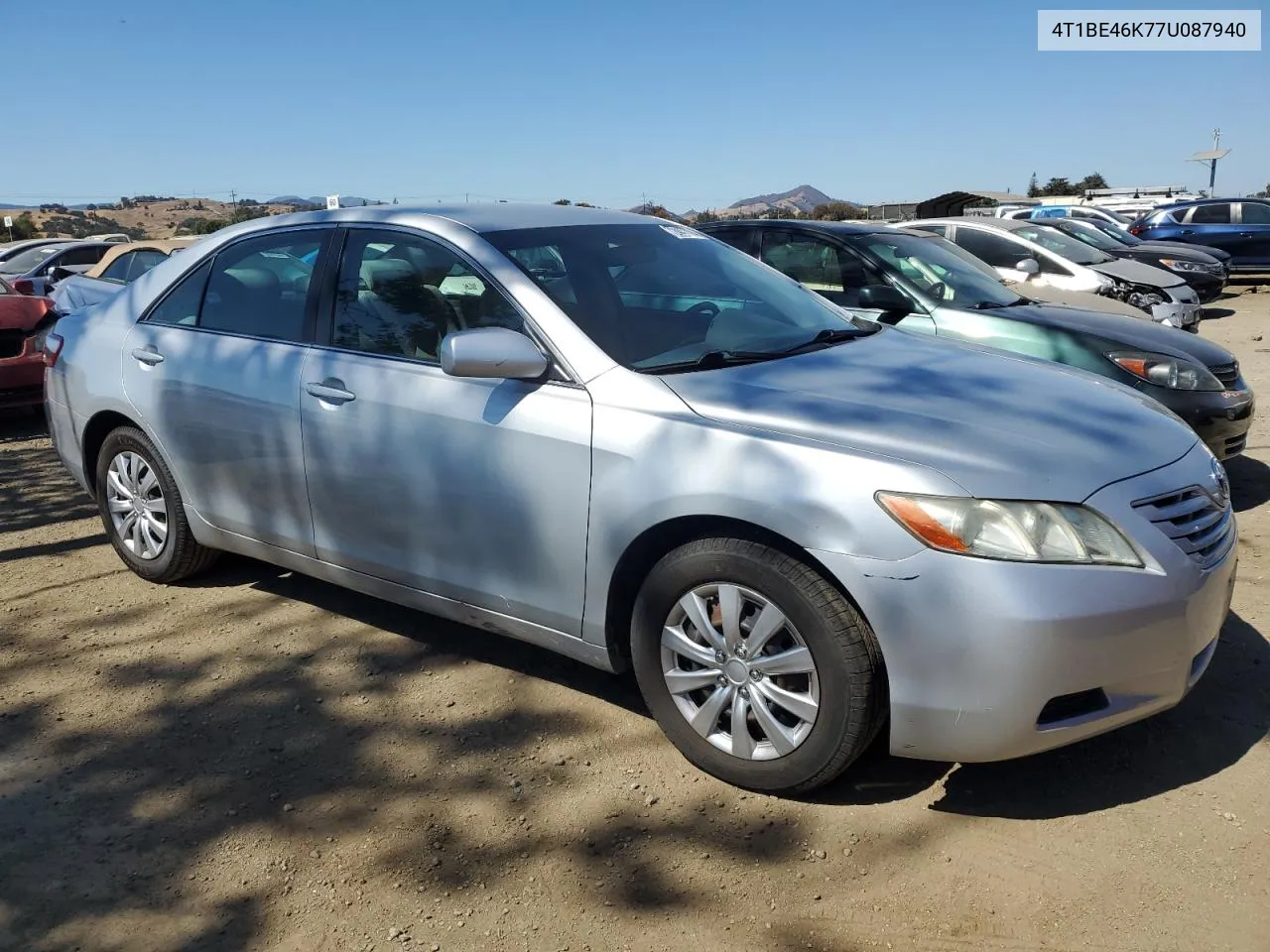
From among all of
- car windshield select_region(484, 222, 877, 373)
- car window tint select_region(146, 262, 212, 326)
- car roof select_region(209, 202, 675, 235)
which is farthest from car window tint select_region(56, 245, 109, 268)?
car windshield select_region(484, 222, 877, 373)

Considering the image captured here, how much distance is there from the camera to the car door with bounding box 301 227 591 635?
11.1 ft

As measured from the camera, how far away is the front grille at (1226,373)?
608 cm

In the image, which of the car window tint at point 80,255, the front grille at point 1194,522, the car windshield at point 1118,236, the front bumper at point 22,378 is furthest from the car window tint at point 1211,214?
the front grille at point 1194,522

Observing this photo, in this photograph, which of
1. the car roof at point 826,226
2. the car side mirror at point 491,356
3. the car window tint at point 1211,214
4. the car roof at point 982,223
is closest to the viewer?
the car side mirror at point 491,356

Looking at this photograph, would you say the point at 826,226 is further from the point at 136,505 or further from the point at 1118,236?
the point at 1118,236

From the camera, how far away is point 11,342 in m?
8.62

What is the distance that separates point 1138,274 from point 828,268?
655cm

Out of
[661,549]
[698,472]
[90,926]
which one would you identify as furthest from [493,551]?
[90,926]

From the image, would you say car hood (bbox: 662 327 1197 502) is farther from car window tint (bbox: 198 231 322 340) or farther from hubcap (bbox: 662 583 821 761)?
car window tint (bbox: 198 231 322 340)

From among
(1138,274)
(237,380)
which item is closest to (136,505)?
(237,380)

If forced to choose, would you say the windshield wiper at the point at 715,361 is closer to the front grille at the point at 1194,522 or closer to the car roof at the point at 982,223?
the front grille at the point at 1194,522

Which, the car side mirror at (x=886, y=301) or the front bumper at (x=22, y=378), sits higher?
the car side mirror at (x=886, y=301)

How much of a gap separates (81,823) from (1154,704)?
3020 mm

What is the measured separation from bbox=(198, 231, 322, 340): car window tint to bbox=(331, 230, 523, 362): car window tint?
242 millimetres
